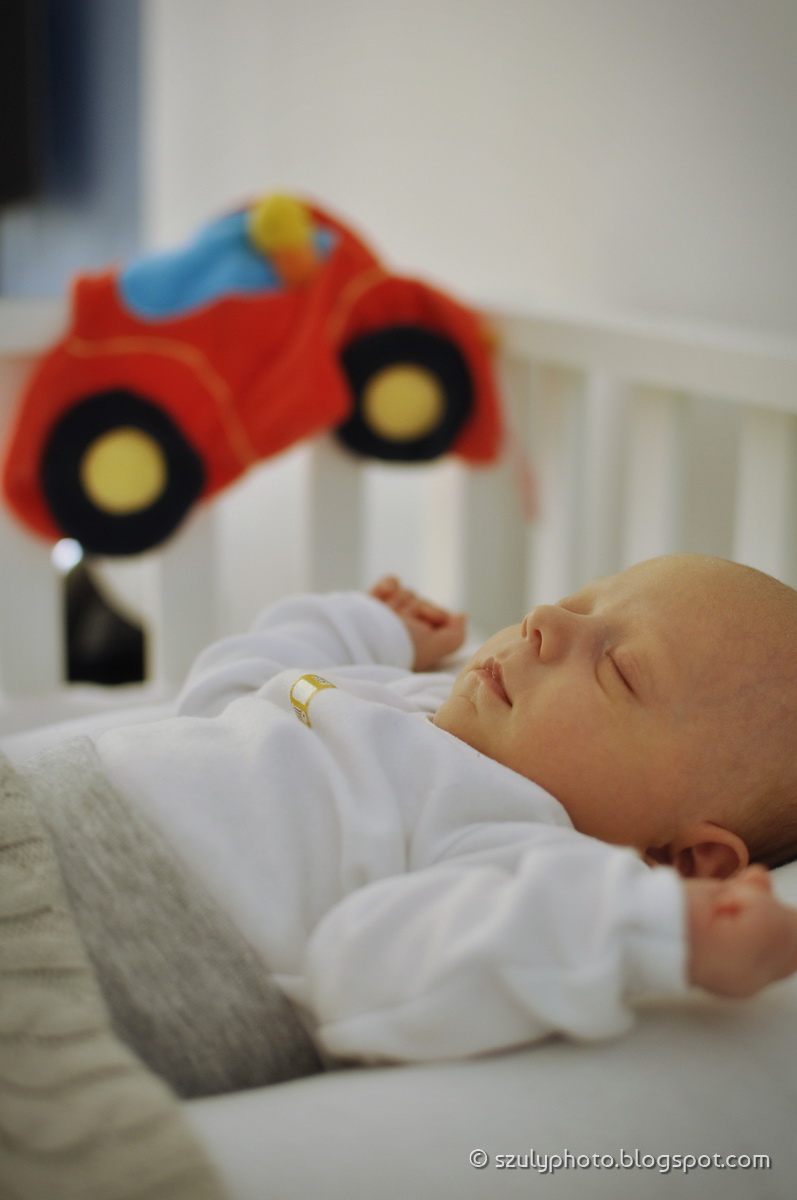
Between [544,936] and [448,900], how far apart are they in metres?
0.05

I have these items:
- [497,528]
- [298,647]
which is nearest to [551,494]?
[497,528]

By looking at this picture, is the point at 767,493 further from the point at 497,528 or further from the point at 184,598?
the point at 184,598

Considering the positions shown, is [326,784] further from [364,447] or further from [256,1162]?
[364,447]

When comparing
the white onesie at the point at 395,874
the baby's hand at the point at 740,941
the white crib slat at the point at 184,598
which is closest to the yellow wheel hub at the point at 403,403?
the white crib slat at the point at 184,598

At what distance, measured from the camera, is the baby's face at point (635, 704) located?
26.1 inches

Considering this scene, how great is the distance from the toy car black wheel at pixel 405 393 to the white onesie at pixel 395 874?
2.05 feet

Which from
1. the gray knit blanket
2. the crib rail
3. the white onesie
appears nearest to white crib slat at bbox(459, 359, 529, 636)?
the crib rail

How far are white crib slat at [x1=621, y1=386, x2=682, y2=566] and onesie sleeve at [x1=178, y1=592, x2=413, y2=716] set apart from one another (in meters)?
0.30

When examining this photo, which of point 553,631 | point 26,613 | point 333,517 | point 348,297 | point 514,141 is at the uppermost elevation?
point 514,141

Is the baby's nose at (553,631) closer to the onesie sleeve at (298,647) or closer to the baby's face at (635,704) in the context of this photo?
the baby's face at (635,704)

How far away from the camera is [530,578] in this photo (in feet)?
4.78

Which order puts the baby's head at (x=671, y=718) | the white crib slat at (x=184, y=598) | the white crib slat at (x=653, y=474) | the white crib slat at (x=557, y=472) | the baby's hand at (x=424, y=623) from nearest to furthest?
the baby's head at (x=671, y=718) < the baby's hand at (x=424, y=623) < the white crib slat at (x=653, y=474) < the white crib slat at (x=557, y=472) < the white crib slat at (x=184, y=598)

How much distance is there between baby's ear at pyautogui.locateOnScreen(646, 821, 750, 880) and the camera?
665 millimetres

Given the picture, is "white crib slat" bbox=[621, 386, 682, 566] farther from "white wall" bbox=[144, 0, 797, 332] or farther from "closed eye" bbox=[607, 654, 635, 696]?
"closed eye" bbox=[607, 654, 635, 696]
